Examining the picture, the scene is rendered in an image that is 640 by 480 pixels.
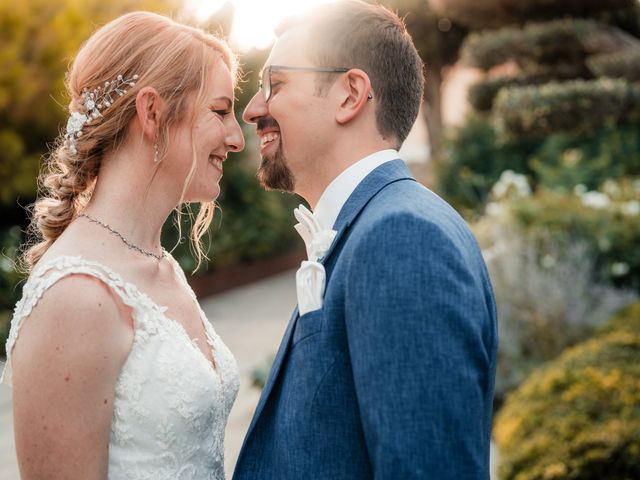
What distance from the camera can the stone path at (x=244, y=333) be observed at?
20.0 feet

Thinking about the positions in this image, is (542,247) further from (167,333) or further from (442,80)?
(442,80)

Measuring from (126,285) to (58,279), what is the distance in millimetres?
202

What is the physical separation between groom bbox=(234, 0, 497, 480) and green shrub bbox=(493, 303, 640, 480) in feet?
5.65

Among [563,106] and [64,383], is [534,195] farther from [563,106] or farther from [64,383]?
[64,383]

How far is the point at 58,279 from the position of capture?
1.88 m

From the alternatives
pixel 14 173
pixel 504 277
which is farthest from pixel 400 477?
pixel 14 173

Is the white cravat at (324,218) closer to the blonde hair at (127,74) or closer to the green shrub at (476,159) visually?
the blonde hair at (127,74)

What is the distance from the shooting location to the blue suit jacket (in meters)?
1.45

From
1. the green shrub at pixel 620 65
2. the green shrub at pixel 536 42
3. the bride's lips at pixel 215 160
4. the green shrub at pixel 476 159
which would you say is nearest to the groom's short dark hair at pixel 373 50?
the bride's lips at pixel 215 160

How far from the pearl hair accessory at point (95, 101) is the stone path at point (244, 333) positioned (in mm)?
3767

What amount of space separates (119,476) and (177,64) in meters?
1.18

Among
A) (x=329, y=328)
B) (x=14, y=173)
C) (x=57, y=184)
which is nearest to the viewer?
(x=329, y=328)

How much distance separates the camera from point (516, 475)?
3709 mm

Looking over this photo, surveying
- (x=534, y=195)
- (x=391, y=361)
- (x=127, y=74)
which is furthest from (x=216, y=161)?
(x=534, y=195)
